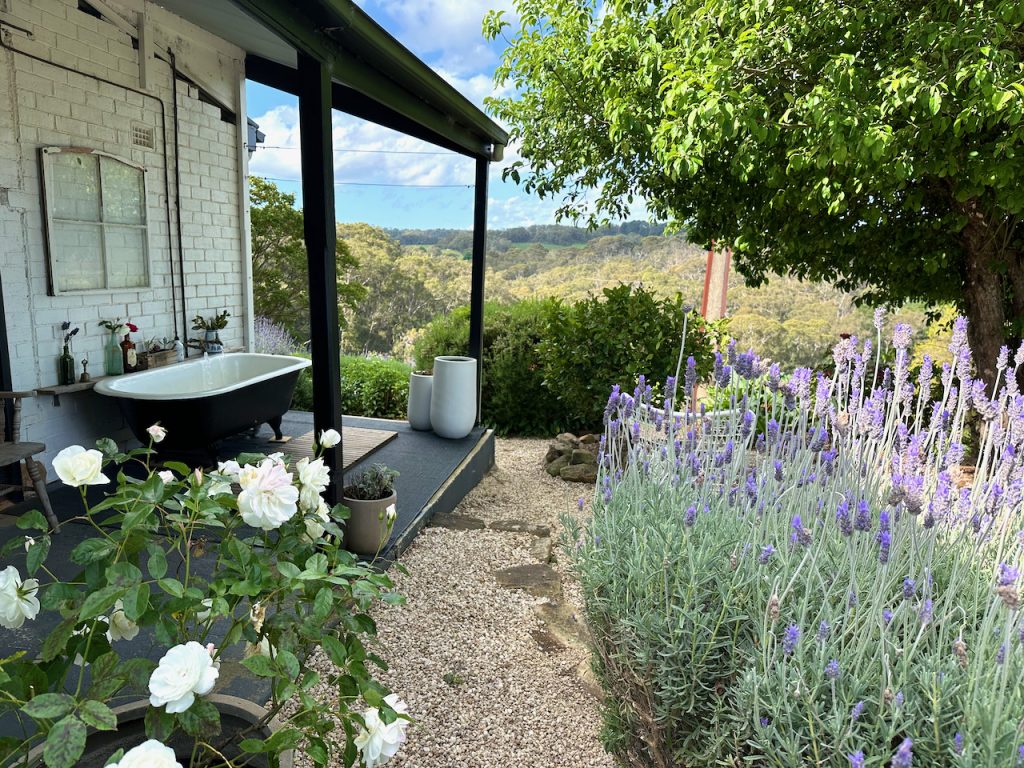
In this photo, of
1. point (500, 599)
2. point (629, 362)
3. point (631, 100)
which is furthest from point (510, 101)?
point (500, 599)

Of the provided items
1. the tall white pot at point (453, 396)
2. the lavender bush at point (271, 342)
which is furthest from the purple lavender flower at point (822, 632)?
the lavender bush at point (271, 342)

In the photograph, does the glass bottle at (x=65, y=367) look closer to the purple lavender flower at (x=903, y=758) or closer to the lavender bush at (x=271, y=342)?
the lavender bush at (x=271, y=342)

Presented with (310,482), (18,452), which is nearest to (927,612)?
(310,482)

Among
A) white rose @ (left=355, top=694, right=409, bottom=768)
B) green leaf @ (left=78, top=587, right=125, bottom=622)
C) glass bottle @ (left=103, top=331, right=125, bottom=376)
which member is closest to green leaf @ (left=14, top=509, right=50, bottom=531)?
green leaf @ (left=78, top=587, right=125, bottom=622)

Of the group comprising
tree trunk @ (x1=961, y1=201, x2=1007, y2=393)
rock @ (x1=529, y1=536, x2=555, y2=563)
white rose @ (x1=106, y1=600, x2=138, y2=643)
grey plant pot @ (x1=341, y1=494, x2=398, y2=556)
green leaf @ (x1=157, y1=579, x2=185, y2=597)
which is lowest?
rock @ (x1=529, y1=536, x2=555, y2=563)

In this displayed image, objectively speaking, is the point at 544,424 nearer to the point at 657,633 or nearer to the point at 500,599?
the point at 500,599

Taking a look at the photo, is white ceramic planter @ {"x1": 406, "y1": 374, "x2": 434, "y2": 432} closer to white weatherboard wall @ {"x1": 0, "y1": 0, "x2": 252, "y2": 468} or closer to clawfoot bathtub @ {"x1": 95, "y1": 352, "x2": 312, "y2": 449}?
clawfoot bathtub @ {"x1": 95, "y1": 352, "x2": 312, "y2": 449}

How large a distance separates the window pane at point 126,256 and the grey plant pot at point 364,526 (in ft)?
8.25

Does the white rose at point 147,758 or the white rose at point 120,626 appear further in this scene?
the white rose at point 120,626

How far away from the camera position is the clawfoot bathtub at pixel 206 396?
12.5 feet

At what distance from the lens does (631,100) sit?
15.3 ft

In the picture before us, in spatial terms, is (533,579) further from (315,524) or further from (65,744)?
(65,744)

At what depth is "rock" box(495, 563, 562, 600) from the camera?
3.19 metres

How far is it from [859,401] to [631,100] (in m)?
3.19
